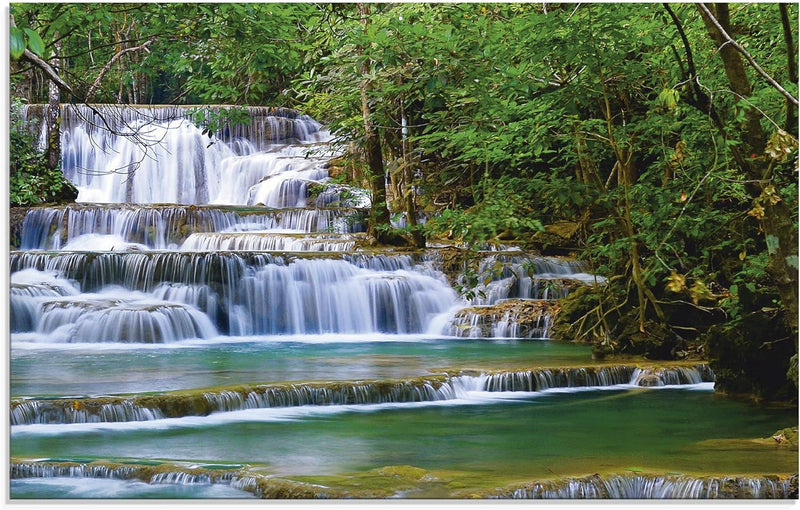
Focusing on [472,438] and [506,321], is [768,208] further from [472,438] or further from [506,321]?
[506,321]

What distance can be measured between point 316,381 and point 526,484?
2258 mm

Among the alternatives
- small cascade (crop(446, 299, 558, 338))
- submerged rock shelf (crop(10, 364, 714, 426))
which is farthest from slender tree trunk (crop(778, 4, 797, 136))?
small cascade (crop(446, 299, 558, 338))

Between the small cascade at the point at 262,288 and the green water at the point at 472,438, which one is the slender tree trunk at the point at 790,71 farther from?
→ the small cascade at the point at 262,288

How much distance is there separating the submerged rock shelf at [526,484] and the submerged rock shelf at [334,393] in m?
0.94

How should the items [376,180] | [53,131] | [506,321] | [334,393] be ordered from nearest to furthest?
[334,393] < [506,321] < [376,180] < [53,131]

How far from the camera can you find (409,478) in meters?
4.04

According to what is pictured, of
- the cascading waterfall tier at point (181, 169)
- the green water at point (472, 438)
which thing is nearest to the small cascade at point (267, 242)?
the cascading waterfall tier at point (181, 169)

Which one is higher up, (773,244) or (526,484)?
(773,244)

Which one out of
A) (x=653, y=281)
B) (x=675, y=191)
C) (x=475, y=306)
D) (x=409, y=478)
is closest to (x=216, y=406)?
(x=409, y=478)

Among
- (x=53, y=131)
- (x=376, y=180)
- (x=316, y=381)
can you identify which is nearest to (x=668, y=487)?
(x=316, y=381)

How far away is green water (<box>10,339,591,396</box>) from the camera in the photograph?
601 cm

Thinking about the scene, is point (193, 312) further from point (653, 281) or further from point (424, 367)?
point (653, 281)

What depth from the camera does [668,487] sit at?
406 cm

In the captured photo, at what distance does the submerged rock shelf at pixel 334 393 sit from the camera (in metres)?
5.09
